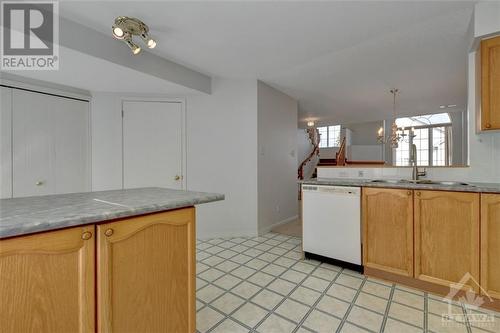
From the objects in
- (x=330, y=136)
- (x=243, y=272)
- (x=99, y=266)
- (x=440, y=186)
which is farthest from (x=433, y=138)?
(x=99, y=266)

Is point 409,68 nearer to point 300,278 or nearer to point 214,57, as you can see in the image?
point 214,57

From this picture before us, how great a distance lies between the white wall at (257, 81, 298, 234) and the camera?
367 centimetres

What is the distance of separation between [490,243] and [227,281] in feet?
6.81

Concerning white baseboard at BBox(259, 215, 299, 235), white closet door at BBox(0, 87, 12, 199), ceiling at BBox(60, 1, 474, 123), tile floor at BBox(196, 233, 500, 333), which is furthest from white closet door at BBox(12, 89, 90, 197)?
white baseboard at BBox(259, 215, 299, 235)

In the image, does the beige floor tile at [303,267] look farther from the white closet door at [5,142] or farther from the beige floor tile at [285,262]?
the white closet door at [5,142]

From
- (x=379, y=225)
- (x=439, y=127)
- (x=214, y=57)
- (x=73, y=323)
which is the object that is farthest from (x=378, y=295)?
(x=439, y=127)

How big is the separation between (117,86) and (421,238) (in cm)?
372

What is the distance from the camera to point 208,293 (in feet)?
6.43

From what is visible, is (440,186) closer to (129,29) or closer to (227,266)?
(227,266)

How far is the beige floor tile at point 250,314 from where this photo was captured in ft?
5.27

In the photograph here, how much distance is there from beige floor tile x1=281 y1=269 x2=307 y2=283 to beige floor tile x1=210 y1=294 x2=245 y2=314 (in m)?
0.57

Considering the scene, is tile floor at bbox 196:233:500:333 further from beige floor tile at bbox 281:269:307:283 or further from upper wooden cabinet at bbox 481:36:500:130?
upper wooden cabinet at bbox 481:36:500:130

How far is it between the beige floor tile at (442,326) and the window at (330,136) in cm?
855

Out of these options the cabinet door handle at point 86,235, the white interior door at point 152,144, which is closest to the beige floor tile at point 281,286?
the cabinet door handle at point 86,235
